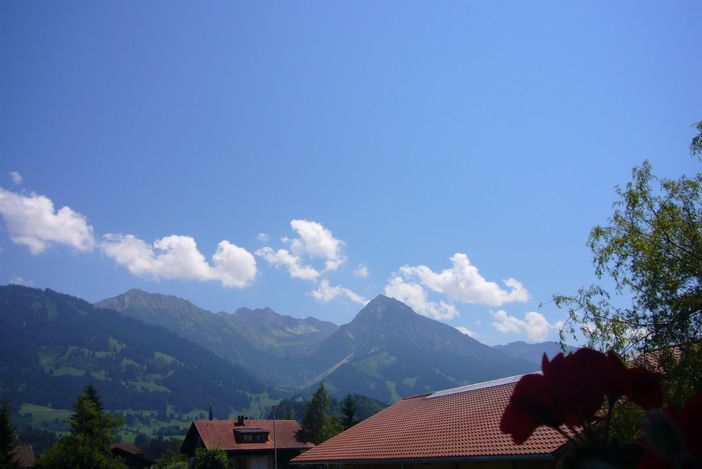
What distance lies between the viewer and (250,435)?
2336 inches

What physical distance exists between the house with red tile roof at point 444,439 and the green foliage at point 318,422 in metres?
31.6

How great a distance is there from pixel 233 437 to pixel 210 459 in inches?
511

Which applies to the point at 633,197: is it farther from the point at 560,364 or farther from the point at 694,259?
the point at 560,364

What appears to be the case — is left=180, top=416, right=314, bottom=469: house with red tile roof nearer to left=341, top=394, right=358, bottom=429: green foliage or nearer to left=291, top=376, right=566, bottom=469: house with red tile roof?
left=341, top=394, right=358, bottom=429: green foliage

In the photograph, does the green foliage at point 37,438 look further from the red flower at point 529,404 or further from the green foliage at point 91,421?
the red flower at point 529,404

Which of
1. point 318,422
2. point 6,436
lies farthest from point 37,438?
point 318,422

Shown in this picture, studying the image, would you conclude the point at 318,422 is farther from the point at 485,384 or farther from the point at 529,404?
the point at 529,404

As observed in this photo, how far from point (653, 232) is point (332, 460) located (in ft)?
68.1

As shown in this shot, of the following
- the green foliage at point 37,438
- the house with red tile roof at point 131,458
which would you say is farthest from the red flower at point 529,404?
the green foliage at point 37,438

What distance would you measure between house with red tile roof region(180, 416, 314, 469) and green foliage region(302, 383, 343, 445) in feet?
3.69

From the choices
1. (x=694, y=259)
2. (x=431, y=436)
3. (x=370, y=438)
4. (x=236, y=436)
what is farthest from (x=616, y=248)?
(x=236, y=436)

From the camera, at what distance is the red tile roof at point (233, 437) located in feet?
185

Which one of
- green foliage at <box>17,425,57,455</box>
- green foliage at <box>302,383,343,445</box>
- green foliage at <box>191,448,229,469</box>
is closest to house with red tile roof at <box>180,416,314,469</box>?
green foliage at <box>302,383,343,445</box>

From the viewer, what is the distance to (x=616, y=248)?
12.1 m
